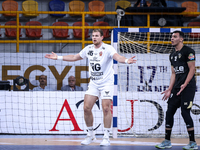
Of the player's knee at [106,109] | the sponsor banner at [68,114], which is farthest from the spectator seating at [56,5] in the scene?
the player's knee at [106,109]

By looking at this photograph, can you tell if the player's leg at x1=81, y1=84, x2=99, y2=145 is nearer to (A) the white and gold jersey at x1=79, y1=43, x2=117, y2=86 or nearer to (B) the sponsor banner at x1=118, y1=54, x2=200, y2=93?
(A) the white and gold jersey at x1=79, y1=43, x2=117, y2=86

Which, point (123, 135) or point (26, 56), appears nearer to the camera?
point (123, 135)

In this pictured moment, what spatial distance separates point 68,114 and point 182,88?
3107mm

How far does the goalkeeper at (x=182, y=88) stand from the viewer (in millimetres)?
4660

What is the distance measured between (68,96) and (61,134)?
923mm

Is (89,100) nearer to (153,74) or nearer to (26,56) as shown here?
(153,74)

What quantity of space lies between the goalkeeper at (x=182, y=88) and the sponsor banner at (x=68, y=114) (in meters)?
1.98

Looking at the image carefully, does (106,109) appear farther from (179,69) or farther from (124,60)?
(179,69)

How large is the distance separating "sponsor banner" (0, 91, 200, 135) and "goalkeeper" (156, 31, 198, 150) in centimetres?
198

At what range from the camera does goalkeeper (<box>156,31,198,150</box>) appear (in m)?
4.66

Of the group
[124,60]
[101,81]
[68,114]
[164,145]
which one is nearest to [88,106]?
[101,81]

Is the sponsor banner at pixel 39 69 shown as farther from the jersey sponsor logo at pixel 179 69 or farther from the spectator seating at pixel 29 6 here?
the spectator seating at pixel 29 6

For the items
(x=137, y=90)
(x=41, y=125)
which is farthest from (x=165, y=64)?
(x=41, y=125)

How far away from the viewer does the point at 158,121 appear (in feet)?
22.4
